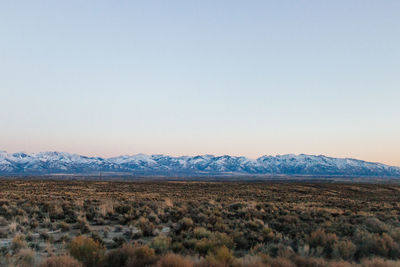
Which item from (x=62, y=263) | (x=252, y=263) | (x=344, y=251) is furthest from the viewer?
(x=344, y=251)

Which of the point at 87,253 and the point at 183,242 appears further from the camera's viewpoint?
the point at 183,242

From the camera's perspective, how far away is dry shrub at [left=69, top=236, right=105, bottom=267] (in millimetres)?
6445

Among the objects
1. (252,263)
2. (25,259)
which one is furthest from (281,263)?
(25,259)

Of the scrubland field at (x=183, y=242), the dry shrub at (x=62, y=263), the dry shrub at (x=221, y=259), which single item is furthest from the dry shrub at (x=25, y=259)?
the dry shrub at (x=221, y=259)

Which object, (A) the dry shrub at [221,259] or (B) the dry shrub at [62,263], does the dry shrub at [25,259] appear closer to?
(B) the dry shrub at [62,263]

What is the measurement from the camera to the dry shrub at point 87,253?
21.1 feet

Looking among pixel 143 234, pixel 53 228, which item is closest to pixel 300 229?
pixel 143 234

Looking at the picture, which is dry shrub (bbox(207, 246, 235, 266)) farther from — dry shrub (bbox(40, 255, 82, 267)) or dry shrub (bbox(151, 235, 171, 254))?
dry shrub (bbox(40, 255, 82, 267))

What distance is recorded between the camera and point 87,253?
6.67m

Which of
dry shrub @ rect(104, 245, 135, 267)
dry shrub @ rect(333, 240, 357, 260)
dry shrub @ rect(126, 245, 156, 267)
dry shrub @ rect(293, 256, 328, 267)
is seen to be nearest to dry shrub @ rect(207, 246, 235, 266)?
dry shrub @ rect(126, 245, 156, 267)

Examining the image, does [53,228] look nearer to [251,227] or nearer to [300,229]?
[251,227]

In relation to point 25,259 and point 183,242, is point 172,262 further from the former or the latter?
point 25,259

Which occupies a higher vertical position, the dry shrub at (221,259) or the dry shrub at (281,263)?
the dry shrub at (221,259)

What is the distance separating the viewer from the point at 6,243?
910 centimetres
